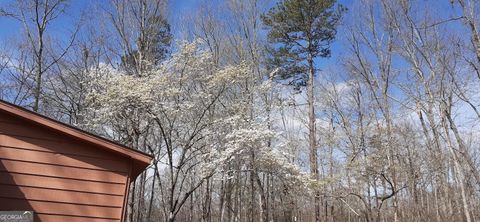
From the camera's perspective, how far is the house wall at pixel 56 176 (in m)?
5.50

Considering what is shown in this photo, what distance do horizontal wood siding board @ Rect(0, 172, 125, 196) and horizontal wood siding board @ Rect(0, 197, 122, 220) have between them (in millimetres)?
220

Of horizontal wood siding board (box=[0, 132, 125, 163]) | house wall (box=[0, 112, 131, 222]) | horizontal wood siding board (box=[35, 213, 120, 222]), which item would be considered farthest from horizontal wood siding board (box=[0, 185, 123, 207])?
horizontal wood siding board (box=[0, 132, 125, 163])

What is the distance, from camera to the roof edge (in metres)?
5.59

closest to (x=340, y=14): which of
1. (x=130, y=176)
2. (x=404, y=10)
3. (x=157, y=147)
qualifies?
(x=404, y=10)

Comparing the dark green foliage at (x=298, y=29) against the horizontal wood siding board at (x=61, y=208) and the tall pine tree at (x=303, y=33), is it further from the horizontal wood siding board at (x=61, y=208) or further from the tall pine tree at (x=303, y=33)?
the horizontal wood siding board at (x=61, y=208)

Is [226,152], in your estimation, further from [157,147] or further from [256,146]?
[157,147]

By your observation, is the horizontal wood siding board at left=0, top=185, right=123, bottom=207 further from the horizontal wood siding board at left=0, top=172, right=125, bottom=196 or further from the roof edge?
the roof edge

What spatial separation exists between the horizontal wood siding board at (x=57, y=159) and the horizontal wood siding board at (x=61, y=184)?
22 cm

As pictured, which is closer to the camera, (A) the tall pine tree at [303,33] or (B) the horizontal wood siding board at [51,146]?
(B) the horizontal wood siding board at [51,146]

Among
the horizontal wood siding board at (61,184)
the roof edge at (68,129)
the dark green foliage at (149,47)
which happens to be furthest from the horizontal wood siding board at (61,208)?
the dark green foliage at (149,47)

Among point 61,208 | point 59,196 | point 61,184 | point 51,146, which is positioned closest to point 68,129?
point 51,146

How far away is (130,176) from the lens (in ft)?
20.1

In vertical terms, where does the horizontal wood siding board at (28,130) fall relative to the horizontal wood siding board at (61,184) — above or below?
above

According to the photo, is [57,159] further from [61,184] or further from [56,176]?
[61,184]
